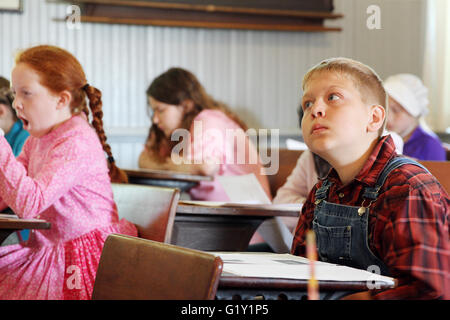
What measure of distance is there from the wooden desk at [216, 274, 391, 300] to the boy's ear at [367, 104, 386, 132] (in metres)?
0.53

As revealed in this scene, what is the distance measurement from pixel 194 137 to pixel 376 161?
92.4 inches

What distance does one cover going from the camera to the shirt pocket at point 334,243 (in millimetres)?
1250

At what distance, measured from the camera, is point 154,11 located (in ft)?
15.6

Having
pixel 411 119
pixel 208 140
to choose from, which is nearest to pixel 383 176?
pixel 208 140

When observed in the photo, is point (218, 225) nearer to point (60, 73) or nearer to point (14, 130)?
point (60, 73)

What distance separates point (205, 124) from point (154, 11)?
144cm

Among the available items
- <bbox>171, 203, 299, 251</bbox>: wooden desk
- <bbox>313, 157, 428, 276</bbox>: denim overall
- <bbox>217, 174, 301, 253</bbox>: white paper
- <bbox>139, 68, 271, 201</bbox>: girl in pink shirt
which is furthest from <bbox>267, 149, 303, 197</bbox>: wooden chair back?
<bbox>313, 157, 428, 276</bbox>: denim overall

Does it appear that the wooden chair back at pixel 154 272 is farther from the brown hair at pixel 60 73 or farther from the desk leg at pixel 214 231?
the desk leg at pixel 214 231

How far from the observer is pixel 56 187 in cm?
179

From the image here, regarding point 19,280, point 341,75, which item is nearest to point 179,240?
point 19,280

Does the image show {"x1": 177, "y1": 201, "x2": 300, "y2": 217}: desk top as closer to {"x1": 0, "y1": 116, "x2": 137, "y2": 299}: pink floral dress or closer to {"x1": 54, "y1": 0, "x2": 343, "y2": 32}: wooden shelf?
{"x1": 0, "y1": 116, "x2": 137, "y2": 299}: pink floral dress

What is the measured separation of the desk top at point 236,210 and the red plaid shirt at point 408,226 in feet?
2.88

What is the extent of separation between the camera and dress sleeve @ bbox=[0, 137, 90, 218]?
5.68ft
